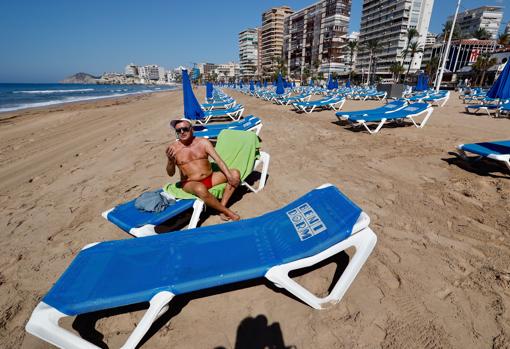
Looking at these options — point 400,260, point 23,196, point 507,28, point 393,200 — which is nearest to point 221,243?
point 400,260

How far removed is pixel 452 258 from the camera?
2223mm

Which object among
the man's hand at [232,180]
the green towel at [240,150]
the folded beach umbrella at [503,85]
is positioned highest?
the folded beach umbrella at [503,85]

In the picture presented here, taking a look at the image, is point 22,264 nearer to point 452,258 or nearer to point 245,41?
point 452,258

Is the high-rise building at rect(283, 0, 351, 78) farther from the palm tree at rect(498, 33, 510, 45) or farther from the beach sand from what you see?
the beach sand

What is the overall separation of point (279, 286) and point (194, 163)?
5.60 ft

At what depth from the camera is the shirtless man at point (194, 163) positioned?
8.86 feet

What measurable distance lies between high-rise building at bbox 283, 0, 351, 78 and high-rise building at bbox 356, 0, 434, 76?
6.55m

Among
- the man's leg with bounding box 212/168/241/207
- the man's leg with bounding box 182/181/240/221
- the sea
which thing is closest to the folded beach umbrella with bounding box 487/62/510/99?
the man's leg with bounding box 212/168/241/207

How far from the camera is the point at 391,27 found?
65.6 meters

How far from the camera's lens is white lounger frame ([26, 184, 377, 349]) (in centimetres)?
138

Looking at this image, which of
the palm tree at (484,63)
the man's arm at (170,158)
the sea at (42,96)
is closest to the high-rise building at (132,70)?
the sea at (42,96)

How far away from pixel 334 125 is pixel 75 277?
8301 millimetres

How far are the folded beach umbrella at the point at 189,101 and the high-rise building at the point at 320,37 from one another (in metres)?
69.3

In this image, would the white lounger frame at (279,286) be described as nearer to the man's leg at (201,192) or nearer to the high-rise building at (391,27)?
the man's leg at (201,192)
